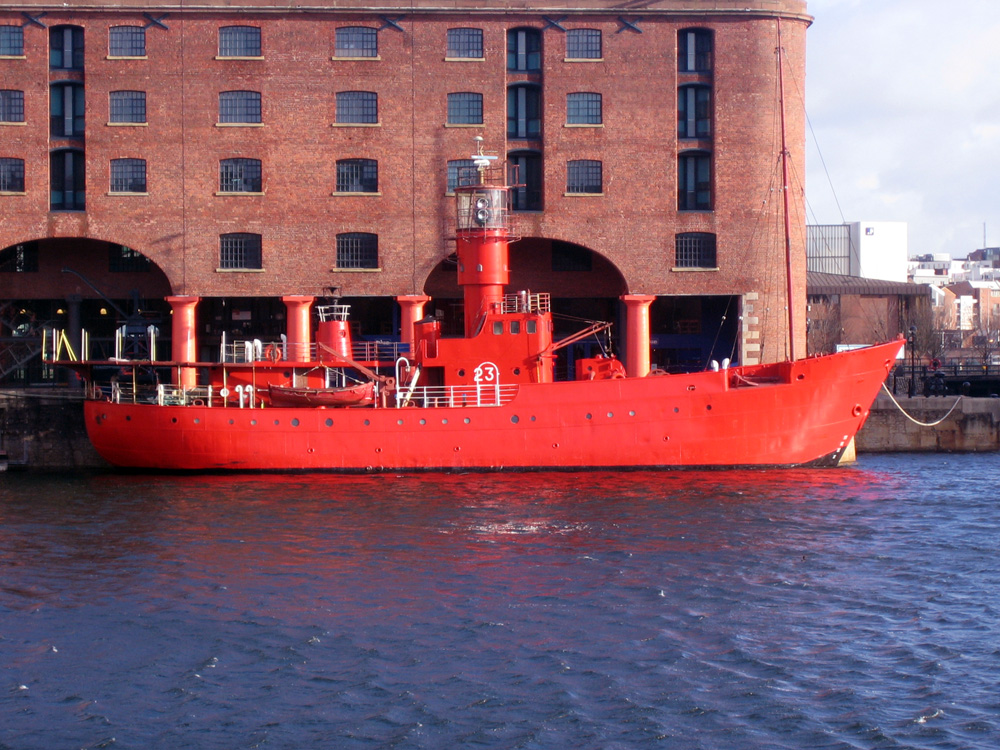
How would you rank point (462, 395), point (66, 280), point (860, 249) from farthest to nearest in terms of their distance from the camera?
point (860, 249) < point (66, 280) < point (462, 395)

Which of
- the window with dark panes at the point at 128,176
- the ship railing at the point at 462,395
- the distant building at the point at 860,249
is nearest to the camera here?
the ship railing at the point at 462,395

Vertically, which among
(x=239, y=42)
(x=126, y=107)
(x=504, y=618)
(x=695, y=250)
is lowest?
(x=504, y=618)

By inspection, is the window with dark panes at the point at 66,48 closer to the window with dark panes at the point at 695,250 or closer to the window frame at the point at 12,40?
the window frame at the point at 12,40

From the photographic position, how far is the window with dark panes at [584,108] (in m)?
42.0

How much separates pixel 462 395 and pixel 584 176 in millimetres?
10671

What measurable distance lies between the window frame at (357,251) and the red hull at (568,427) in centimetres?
840

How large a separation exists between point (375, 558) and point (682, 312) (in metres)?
25.1

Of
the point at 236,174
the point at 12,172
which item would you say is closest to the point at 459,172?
the point at 236,174

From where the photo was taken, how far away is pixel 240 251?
41719 millimetres

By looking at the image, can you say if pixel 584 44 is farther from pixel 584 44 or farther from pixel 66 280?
pixel 66 280

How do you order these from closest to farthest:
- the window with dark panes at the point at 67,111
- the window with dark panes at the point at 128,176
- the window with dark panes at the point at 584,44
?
the window with dark panes at the point at 128,176 < the window with dark panes at the point at 584,44 < the window with dark panes at the point at 67,111

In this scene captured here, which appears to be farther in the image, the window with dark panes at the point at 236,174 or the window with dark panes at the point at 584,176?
the window with dark panes at the point at 584,176

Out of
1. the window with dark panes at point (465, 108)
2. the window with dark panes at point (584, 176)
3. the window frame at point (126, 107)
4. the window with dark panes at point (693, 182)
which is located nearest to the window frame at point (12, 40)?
the window frame at point (126, 107)

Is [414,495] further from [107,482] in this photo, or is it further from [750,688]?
[750,688]
